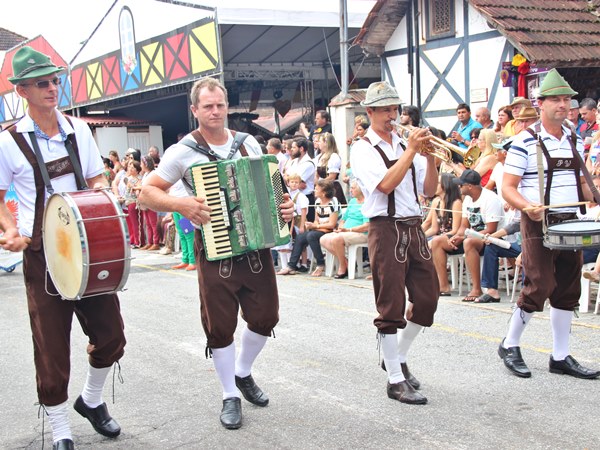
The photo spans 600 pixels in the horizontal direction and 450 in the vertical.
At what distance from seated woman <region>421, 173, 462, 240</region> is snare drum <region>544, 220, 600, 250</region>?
4310 millimetres

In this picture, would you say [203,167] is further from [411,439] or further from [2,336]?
[2,336]

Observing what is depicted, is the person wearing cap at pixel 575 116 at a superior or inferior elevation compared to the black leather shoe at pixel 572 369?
superior

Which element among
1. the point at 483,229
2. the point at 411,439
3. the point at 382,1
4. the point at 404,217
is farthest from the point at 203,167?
the point at 382,1

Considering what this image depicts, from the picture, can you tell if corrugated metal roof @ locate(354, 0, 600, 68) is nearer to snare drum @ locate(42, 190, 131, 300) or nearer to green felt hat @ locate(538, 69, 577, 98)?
green felt hat @ locate(538, 69, 577, 98)

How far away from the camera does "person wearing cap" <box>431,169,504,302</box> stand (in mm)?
9367

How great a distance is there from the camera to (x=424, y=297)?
547cm

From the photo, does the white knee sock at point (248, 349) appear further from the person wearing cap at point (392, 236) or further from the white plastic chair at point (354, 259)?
the white plastic chair at point (354, 259)

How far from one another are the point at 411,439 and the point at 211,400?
1.61 meters

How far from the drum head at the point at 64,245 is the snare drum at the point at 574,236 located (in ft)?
9.96

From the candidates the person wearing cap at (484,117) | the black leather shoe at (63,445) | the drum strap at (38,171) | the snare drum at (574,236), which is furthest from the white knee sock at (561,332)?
the person wearing cap at (484,117)

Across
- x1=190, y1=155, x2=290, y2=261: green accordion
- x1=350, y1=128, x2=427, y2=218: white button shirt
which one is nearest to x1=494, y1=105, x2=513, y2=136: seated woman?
x1=350, y1=128, x2=427, y2=218: white button shirt

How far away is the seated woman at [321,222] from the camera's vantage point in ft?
39.4

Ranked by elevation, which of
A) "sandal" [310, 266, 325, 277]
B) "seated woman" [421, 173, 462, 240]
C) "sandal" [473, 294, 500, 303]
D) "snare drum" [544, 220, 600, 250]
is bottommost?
"sandal" [310, 266, 325, 277]

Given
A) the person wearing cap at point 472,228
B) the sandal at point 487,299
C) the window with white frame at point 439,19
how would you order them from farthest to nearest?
the window with white frame at point 439,19 < the person wearing cap at point 472,228 < the sandal at point 487,299
